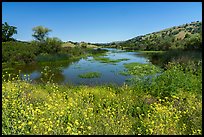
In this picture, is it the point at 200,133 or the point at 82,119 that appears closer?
the point at 200,133

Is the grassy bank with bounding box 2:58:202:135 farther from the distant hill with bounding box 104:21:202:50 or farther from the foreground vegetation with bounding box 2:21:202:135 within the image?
the distant hill with bounding box 104:21:202:50

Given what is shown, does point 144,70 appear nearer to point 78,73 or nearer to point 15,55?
point 78,73

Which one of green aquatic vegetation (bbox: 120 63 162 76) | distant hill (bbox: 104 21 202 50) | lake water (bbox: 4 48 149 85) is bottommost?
lake water (bbox: 4 48 149 85)

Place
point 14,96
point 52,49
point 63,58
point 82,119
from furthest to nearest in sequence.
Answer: point 52,49 < point 63,58 < point 14,96 < point 82,119

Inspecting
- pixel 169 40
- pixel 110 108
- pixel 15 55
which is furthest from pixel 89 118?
pixel 169 40

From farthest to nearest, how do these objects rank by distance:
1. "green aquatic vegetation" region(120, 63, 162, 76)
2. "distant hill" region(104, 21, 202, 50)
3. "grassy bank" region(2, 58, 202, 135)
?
"distant hill" region(104, 21, 202, 50)
"green aquatic vegetation" region(120, 63, 162, 76)
"grassy bank" region(2, 58, 202, 135)

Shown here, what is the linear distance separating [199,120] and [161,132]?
34.6 inches

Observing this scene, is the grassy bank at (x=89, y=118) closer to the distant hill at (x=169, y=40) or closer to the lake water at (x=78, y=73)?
the lake water at (x=78, y=73)

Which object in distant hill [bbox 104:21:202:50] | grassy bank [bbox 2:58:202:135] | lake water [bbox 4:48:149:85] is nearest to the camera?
grassy bank [bbox 2:58:202:135]

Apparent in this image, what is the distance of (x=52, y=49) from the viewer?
38.2 m

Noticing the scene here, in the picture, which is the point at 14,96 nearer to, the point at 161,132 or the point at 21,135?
the point at 21,135

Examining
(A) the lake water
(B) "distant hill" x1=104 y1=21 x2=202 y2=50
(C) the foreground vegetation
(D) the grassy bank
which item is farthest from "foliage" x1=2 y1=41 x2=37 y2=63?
(D) the grassy bank

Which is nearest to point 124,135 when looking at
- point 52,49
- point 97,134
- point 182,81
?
point 97,134

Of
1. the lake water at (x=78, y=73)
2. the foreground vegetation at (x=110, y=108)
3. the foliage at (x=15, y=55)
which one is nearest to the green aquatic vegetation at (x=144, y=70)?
the lake water at (x=78, y=73)
